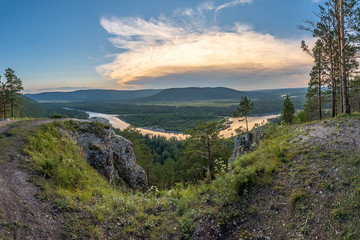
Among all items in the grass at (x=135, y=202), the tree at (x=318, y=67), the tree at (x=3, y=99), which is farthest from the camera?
the tree at (x=3, y=99)

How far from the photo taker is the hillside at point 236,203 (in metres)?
5.53

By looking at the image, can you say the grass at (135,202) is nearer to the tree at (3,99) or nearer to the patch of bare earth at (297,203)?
the patch of bare earth at (297,203)

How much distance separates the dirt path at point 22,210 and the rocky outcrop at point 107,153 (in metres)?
6.96

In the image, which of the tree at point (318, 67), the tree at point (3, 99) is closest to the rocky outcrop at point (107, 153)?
the tree at point (318, 67)

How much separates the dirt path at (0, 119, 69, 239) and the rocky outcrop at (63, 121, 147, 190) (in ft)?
22.8

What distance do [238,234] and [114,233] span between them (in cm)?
401

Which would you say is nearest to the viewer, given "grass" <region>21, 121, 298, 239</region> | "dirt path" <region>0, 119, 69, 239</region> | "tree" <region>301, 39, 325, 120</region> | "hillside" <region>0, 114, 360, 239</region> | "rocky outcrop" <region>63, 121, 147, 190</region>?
"dirt path" <region>0, 119, 69, 239</region>

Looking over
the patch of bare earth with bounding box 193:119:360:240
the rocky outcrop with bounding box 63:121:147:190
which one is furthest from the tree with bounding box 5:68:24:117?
the patch of bare earth with bounding box 193:119:360:240

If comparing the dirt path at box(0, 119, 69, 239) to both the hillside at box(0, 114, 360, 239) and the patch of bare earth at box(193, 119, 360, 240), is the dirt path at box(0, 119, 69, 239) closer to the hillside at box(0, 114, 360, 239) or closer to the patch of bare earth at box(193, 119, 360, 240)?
the hillside at box(0, 114, 360, 239)

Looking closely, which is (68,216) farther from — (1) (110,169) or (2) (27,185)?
(1) (110,169)

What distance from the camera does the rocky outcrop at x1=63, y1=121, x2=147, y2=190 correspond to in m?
15.2

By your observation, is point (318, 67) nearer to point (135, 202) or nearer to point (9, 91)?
point (135, 202)

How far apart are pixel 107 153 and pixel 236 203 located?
12.5 m

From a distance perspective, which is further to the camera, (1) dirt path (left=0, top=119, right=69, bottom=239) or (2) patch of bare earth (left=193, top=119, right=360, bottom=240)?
(2) patch of bare earth (left=193, top=119, right=360, bottom=240)
